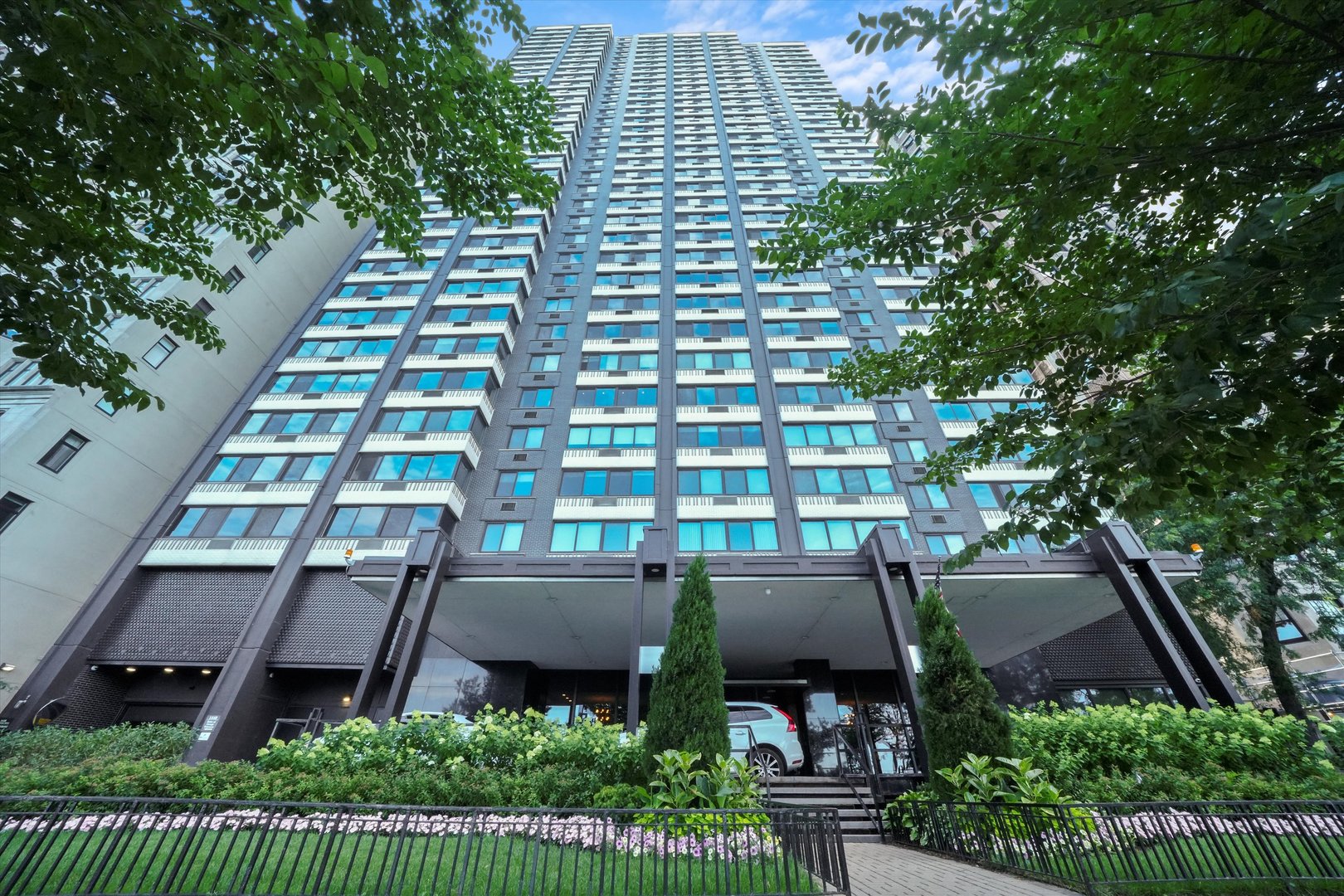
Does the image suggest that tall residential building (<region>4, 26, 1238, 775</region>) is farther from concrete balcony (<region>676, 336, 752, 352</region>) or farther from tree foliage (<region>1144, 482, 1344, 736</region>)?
tree foliage (<region>1144, 482, 1344, 736</region>)

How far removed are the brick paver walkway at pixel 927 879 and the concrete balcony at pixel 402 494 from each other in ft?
56.7

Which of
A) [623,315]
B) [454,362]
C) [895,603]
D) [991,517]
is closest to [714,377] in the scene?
[623,315]

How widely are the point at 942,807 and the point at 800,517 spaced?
1255 cm

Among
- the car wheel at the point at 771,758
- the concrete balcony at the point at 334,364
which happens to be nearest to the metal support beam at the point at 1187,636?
the car wheel at the point at 771,758

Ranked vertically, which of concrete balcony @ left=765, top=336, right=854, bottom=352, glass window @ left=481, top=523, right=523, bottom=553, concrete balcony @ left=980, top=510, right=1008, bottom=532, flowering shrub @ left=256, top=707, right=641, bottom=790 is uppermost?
concrete balcony @ left=765, top=336, right=854, bottom=352

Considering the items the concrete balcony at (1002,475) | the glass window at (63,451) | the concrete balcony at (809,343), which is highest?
the concrete balcony at (809,343)

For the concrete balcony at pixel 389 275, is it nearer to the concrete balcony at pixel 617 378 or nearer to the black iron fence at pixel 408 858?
the concrete balcony at pixel 617 378

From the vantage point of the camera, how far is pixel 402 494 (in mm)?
20938

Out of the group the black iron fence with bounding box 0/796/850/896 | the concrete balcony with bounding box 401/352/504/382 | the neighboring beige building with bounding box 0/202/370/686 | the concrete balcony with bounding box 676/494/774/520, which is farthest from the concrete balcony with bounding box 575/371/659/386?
the black iron fence with bounding box 0/796/850/896

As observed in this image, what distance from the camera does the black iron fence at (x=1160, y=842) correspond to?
5910 mm

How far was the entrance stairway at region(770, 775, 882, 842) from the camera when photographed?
10719mm

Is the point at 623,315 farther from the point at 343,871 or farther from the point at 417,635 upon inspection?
the point at 343,871

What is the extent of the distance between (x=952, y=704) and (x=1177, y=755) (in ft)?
12.6

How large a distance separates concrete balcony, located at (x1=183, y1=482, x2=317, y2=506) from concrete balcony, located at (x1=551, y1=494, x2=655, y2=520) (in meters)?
9.51
